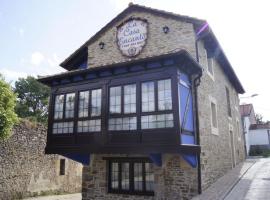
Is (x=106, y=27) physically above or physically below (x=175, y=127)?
above

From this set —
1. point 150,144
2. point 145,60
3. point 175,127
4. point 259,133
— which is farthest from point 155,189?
point 259,133

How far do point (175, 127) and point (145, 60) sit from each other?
228 cm

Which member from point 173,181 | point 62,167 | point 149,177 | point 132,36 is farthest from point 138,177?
point 62,167

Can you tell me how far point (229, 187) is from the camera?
955 centimetres

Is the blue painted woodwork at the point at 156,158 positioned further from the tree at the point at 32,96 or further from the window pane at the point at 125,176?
the tree at the point at 32,96

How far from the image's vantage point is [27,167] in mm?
14141

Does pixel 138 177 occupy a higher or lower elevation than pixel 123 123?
lower

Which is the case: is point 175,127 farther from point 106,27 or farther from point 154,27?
point 106,27

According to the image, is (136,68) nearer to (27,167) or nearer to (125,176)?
(125,176)

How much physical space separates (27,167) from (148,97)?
364 inches

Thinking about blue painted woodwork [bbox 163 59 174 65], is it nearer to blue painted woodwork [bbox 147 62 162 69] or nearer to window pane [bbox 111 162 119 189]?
blue painted woodwork [bbox 147 62 162 69]

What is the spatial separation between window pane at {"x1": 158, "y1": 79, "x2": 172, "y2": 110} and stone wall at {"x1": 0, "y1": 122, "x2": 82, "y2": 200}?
8871 millimetres

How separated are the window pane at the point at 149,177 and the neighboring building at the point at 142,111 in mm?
34

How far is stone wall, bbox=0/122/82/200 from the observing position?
12922 millimetres
